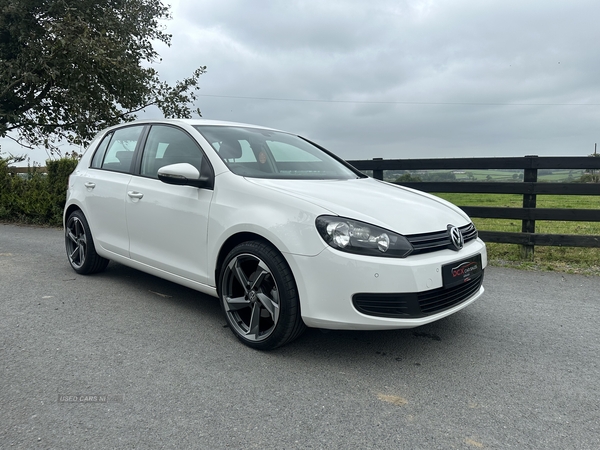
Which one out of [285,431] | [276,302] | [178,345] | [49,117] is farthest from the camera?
[49,117]

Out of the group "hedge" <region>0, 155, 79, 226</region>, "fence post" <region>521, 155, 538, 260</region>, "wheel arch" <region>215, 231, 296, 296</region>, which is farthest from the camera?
"hedge" <region>0, 155, 79, 226</region>

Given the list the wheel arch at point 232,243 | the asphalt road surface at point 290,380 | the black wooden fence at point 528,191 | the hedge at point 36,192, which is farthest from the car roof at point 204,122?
the hedge at point 36,192

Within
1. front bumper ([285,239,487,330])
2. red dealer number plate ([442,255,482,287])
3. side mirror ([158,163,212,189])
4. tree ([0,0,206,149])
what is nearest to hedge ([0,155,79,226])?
tree ([0,0,206,149])

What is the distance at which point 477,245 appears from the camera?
3352 millimetres

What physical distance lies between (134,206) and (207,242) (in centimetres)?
109

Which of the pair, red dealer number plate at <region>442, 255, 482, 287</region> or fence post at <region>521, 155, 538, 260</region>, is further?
fence post at <region>521, 155, 538, 260</region>

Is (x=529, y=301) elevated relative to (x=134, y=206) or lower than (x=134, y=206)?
lower

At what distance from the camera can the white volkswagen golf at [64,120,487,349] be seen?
8.80 ft

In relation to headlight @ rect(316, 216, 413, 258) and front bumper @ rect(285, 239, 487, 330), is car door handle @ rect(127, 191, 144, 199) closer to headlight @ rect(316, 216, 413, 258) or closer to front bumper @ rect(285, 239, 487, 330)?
front bumper @ rect(285, 239, 487, 330)

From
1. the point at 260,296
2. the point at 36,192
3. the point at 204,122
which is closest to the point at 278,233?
the point at 260,296

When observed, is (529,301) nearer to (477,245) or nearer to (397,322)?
(477,245)

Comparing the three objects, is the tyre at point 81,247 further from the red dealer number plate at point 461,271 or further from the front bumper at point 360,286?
the red dealer number plate at point 461,271

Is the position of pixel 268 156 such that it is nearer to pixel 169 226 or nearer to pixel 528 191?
pixel 169 226

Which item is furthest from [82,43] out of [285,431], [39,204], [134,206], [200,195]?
[285,431]
